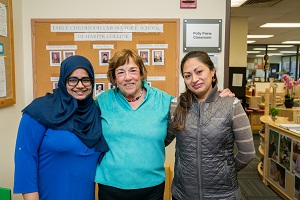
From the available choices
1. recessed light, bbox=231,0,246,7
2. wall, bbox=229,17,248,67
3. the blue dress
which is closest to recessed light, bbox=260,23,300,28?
wall, bbox=229,17,248,67

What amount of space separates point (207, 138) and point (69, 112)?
2.42 feet

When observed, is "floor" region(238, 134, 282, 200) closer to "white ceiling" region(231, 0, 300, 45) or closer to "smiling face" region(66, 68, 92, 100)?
"white ceiling" region(231, 0, 300, 45)

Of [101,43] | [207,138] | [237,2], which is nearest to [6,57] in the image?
[101,43]

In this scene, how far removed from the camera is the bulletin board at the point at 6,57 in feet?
5.94

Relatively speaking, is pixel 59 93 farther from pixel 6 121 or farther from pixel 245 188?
pixel 245 188

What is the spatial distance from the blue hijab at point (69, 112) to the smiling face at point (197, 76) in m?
0.53

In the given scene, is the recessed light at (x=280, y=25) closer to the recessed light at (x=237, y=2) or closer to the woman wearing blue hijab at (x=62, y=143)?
the recessed light at (x=237, y=2)

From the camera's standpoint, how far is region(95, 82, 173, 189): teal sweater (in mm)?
1491

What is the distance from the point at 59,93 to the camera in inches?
59.7

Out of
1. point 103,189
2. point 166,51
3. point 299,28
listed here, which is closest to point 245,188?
point 166,51

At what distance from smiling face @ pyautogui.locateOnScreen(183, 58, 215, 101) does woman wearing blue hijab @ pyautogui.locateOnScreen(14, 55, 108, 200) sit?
1.77 feet

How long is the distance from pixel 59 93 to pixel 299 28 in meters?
7.51

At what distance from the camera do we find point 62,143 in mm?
1421

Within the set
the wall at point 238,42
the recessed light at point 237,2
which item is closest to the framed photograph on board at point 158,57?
the recessed light at point 237,2
